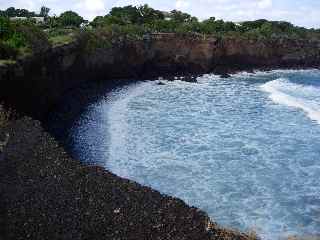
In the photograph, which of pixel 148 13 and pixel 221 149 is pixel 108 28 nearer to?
pixel 148 13

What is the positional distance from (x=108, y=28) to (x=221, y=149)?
111 ft

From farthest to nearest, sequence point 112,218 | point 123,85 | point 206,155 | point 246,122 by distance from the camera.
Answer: point 123,85
point 246,122
point 206,155
point 112,218

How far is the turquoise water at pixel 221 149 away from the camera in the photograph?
1820cm


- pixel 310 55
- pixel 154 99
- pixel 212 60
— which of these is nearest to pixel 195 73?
pixel 212 60

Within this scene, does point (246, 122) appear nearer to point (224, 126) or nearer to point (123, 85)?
point (224, 126)

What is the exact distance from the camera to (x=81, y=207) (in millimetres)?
14836

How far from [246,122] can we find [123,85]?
17.1m

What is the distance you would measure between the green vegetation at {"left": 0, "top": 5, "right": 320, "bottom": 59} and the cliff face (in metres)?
0.94

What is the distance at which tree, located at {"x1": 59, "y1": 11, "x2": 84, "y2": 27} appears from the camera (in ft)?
223

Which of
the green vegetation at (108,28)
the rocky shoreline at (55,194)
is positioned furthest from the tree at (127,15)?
the rocky shoreline at (55,194)

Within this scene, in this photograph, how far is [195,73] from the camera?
2282 inches

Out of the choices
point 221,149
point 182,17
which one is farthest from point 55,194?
point 182,17

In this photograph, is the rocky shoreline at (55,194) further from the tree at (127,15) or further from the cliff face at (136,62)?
the tree at (127,15)

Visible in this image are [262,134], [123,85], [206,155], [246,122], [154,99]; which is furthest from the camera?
[123,85]
